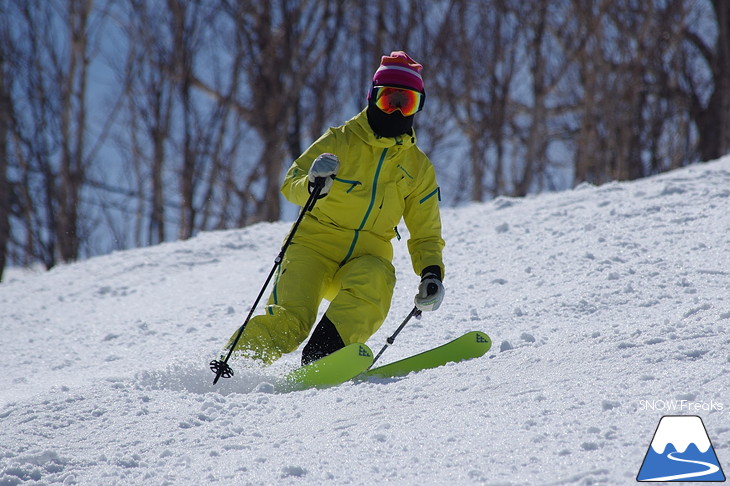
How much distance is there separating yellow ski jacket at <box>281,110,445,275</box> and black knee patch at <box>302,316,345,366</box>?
444 mm

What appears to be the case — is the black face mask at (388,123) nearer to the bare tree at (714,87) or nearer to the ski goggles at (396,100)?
the ski goggles at (396,100)

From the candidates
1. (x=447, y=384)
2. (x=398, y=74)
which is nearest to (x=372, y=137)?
(x=398, y=74)

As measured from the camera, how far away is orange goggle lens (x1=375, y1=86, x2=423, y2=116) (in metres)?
3.52

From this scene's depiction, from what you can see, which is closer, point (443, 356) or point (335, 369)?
point (335, 369)

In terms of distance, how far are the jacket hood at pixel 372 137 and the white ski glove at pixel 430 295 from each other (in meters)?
0.64

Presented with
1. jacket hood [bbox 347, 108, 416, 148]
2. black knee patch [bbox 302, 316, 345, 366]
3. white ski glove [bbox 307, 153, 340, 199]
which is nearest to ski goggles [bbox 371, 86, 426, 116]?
jacket hood [bbox 347, 108, 416, 148]

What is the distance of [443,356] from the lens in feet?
11.1

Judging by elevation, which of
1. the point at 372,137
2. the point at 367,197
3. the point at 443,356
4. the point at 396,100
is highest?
the point at 396,100

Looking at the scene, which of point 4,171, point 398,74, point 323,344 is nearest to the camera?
point 323,344

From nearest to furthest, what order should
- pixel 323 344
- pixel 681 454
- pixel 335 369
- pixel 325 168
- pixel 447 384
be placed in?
pixel 681 454 → pixel 447 384 → pixel 335 369 → pixel 325 168 → pixel 323 344

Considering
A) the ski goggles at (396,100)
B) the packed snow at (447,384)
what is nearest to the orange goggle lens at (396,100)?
the ski goggles at (396,100)

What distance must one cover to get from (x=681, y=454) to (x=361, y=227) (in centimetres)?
192

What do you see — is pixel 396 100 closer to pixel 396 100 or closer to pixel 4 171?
pixel 396 100

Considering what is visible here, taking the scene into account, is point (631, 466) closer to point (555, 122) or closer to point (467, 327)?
point (467, 327)
